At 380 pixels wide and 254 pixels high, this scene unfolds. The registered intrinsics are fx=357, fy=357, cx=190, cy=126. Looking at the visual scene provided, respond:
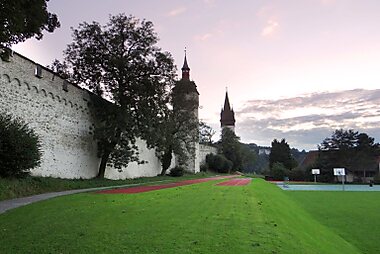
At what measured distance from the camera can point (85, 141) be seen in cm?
2677

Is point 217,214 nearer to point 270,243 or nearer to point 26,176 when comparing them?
point 270,243

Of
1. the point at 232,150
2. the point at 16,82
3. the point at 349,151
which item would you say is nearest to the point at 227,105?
the point at 232,150

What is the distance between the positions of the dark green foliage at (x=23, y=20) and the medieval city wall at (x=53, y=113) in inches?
320

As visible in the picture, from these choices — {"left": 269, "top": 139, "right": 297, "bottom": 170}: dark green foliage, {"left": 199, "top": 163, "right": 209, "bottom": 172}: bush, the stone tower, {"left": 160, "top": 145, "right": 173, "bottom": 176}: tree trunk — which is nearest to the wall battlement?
the stone tower

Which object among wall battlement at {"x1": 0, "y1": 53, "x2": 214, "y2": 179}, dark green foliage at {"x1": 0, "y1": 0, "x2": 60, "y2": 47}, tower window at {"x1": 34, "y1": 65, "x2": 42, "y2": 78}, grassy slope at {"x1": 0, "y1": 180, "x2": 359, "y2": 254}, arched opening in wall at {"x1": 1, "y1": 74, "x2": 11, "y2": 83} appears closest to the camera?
grassy slope at {"x1": 0, "y1": 180, "x2": 359, "y2": 254}

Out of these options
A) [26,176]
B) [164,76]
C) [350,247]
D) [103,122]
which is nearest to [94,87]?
[103,122]

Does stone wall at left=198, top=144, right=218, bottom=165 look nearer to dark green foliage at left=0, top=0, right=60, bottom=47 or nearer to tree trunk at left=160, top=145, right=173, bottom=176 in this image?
tree trunk at left=160, top=145, right=173, bottom=176

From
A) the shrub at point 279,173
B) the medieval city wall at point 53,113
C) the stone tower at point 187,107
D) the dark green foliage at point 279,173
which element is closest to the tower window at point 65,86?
the medieval city wall at point 53,113

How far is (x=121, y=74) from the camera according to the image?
26469 mm

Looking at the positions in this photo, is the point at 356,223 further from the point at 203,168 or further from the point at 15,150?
the point at 203,168

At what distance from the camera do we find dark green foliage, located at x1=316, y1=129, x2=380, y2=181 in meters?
62.2

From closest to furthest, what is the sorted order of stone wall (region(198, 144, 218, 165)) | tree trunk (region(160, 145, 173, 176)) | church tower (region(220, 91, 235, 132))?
tree trunk (region(160, 145, 173, 176)), stone wall (region(198, 144, 218, 165)), church tower (region(220, 91, 235, 132))

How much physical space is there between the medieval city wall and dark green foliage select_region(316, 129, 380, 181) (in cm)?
4478

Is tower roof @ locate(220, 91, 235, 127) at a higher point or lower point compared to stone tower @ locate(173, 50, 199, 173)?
higher
